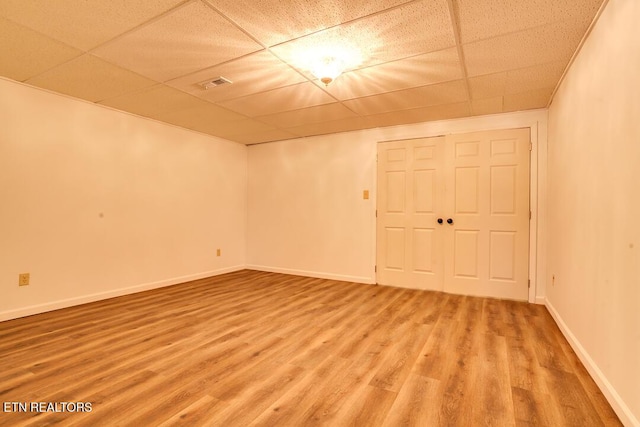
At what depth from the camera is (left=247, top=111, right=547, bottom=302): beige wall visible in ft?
15.3

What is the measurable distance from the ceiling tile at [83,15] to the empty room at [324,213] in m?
0.01

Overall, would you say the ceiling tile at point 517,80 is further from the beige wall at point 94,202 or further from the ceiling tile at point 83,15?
the beige wall at point 94,202

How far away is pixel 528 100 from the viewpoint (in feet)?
11.2

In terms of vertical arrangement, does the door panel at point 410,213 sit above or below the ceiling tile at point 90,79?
below

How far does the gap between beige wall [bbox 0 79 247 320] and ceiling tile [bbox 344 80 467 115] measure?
2.75 meters

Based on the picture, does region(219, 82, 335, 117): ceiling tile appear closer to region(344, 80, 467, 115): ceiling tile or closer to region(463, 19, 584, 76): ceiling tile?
region(344, 80, 467, 115): ceiling tile

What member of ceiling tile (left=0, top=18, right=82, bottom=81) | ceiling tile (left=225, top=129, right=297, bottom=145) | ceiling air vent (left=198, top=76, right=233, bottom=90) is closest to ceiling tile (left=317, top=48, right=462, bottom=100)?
ceiling air vent (left=198, top=76, right=233, bottom=90)

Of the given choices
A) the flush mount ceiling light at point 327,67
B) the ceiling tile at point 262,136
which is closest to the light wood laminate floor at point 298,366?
the flush mount ceiling light at point 327,67

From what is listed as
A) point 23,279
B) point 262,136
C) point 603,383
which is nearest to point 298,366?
point 603,383

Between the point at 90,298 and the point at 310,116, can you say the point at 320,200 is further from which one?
the point at 90,298

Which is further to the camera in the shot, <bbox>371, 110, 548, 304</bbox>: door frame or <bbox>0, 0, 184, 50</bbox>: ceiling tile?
<bbox>371, 110, 548, 304</bbox>: door frame

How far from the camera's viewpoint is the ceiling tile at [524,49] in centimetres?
214

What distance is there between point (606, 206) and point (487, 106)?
7.13 feet

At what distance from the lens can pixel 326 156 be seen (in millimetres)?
5031
